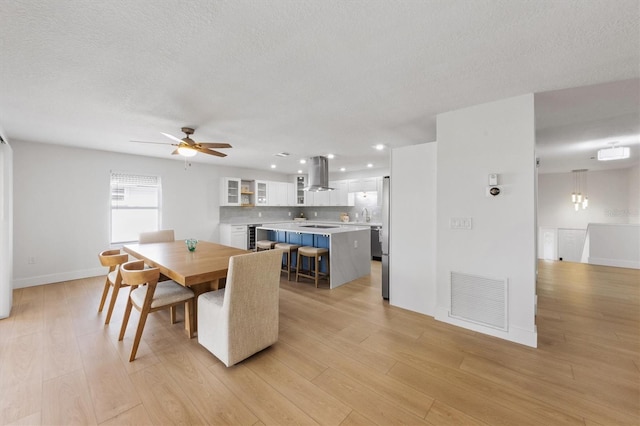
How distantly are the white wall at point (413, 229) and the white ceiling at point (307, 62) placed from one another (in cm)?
55

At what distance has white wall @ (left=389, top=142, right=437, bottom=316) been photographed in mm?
3057

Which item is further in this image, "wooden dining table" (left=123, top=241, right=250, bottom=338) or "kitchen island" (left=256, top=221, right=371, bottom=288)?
"kitchen island" (left=256, top=221, right=371, bottom=288)

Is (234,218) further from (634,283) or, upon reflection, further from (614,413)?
(634,283)

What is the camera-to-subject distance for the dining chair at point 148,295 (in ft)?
7.23

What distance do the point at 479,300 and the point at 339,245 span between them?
217 cm

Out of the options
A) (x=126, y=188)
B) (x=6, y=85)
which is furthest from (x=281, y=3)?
(x=126, y=188)

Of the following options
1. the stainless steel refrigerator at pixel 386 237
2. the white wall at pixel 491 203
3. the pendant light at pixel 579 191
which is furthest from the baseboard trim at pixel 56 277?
the pendant light at pixel 579 191

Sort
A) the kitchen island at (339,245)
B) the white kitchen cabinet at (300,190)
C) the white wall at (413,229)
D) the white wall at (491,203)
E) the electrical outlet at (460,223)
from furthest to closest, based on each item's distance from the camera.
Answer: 1. the white kitchen cabinet at (300,190)
2. the kitchen island at (339,245)
3. the white wall at (413,229)
4. the electrical outlet at (460,223)
5. the white wall at (491,203)

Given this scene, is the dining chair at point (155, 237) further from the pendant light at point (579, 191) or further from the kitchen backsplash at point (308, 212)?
the pendant light at point (579, 191)

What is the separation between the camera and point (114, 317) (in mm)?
3008

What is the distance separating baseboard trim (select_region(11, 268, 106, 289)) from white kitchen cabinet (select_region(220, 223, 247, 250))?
242cm

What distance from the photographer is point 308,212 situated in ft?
28.8

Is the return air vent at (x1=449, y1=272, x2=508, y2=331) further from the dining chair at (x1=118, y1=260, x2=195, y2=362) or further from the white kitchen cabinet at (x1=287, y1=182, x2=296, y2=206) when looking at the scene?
the white kitchen cabinet at (x1=287, y1=182, x2=296, y2=206)

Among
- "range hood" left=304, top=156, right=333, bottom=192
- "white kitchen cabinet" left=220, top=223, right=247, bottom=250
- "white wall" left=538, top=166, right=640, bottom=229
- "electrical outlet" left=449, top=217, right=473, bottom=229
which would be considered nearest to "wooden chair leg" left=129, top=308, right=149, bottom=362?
"electrical outlet" left=449, top=217, right=473, bottom=229
